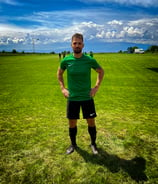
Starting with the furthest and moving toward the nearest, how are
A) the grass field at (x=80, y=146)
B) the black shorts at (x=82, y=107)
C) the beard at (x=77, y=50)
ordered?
the black shorts at (x=82, y=107) → the beard at (x=77, y=50) → the grass field at (x=80, y=146)

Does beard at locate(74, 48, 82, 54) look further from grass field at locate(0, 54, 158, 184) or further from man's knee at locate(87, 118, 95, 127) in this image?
grass field at locate(0, 54, 158, 184)

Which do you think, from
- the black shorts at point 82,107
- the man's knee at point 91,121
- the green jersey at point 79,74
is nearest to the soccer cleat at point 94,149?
the man's knee at point 91,121

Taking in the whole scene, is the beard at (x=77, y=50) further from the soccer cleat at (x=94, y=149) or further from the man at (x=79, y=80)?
the soccer cleat at (x=94, y=149)

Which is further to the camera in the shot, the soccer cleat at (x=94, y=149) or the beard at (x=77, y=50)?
the soccer cleat at (x=94, y=149)

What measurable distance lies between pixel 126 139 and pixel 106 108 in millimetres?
2367

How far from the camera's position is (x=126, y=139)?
13.9ft

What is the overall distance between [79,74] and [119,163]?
198 centimetres

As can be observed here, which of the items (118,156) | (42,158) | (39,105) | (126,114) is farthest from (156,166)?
(39,105)

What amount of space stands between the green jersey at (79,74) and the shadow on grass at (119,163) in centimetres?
128

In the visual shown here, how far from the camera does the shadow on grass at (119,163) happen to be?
10.0 ft

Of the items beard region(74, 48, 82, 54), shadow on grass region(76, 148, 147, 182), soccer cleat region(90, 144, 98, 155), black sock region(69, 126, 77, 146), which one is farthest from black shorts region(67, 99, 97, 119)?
beard region(74, 48, 82, 54)

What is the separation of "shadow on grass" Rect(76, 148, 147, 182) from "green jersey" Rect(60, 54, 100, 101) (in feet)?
4.21

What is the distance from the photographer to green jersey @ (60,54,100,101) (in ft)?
10.7

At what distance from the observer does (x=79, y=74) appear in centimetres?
330
